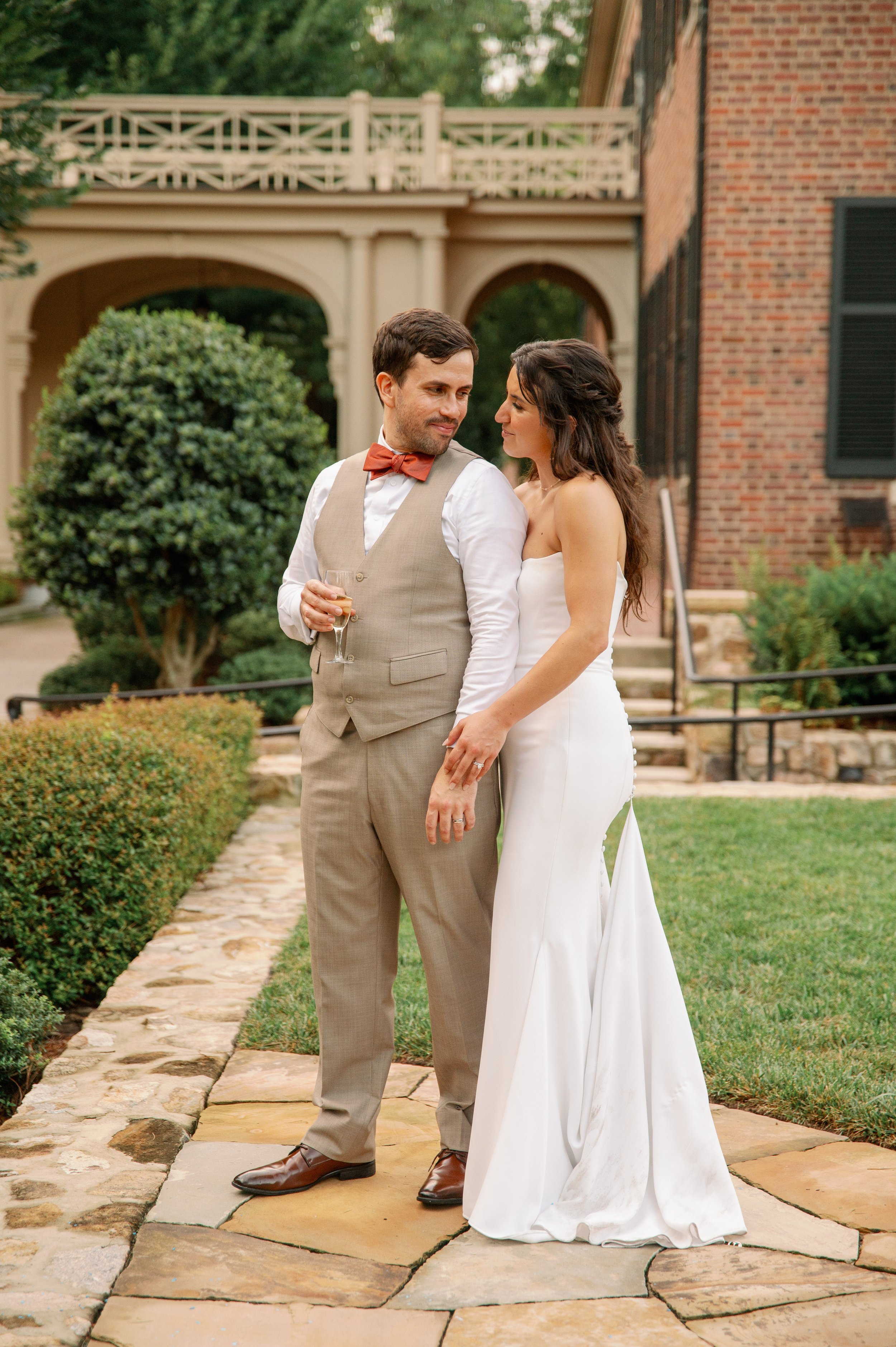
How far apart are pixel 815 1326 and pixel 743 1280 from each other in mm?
204

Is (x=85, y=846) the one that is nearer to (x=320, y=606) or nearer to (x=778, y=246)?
(x=320, y=606)

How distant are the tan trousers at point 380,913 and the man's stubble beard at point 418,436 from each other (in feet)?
2.00

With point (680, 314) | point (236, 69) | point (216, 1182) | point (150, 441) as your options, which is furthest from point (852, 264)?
point (236, 69)

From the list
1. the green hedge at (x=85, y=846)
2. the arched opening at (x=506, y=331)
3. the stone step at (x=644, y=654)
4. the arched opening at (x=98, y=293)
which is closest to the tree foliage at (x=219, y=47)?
the arched opening at (x=98, y=293)

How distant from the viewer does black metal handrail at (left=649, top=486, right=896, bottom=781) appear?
7.30 metres

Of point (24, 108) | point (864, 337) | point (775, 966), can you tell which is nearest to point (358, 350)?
point (864, 337)

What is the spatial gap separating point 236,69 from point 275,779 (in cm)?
1634

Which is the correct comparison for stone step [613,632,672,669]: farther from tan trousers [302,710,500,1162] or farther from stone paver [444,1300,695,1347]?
stone paver [444,1300,695,1347]

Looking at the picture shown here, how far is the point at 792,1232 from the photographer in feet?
8.89

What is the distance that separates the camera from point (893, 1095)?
3275 mm

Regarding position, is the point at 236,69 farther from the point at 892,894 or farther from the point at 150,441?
the point at 892,894

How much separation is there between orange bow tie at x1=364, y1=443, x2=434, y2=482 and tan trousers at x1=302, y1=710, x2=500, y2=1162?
22.0 inches

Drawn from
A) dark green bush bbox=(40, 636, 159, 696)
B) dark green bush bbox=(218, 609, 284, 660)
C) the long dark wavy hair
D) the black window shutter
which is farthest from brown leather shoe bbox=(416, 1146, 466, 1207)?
dark green bush bbox=(218, 609, 284, 660)

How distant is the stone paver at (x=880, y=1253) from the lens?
101 inches
